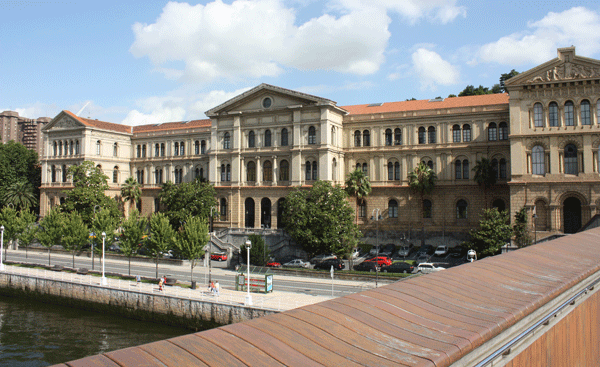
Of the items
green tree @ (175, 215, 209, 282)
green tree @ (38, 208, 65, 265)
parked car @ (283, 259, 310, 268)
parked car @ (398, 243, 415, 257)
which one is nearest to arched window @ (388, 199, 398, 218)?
parked car @ (398, 243, 415, 257)

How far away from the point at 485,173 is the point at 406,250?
43.5ft

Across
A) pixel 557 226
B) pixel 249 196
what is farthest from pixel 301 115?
pixel 557 226

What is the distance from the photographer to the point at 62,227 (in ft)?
187

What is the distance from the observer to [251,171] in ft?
227

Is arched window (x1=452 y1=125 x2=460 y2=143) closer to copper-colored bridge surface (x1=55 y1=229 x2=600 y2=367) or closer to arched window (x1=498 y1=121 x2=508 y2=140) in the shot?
arched window (x1=498 y1=121 x2=508 y2=140)

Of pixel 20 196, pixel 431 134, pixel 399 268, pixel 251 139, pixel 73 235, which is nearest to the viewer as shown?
pixel 399 268

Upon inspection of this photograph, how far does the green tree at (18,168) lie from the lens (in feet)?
292

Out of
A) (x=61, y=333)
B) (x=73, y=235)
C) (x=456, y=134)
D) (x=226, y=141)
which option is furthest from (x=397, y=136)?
(x=61, y=333)

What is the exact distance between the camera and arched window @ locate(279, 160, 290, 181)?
66.8m

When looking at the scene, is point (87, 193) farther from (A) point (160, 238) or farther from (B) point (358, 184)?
(B) point (358, 184)

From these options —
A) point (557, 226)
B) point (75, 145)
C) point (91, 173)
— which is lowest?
point (557, 226)

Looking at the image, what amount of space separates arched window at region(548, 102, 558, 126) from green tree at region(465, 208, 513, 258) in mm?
11859

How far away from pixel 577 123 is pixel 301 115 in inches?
1286

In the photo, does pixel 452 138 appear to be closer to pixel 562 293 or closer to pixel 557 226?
pixel 557 226
